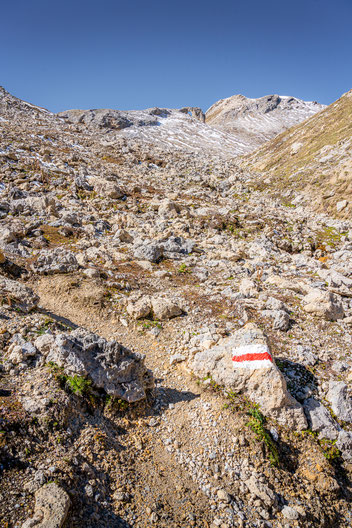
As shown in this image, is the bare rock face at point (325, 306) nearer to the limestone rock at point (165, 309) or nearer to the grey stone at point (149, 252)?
the limestone rock at point (165, 309)

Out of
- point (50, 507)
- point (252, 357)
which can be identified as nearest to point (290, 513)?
point (252, 357)

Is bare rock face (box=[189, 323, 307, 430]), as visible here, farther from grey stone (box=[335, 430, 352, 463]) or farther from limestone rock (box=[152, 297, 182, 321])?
limestone rock (box=[152, 297, 182, 321])

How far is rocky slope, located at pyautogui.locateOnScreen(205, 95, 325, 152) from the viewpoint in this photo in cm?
9112

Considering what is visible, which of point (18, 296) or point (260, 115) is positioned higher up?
point (260, 115)

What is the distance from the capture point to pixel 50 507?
369cm

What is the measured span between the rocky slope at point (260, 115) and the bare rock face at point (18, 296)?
288 ft

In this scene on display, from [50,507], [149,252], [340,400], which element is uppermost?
[149,252]

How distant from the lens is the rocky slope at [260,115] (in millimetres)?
91125

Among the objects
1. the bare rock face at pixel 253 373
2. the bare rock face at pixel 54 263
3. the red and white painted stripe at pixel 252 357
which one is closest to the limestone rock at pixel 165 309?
the bare rock face at pixel 253 373

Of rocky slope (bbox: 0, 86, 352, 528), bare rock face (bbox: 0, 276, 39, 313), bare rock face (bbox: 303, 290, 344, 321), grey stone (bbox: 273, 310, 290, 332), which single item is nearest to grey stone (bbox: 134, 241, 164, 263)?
rocky slope (bbox: 0, 86, 352, 528)

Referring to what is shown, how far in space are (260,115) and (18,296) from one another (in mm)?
118343

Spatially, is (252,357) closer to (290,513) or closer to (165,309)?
(290,513)

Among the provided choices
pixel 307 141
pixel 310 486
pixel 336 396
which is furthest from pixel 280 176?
pixel 310 486

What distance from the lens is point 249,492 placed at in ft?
17.1
